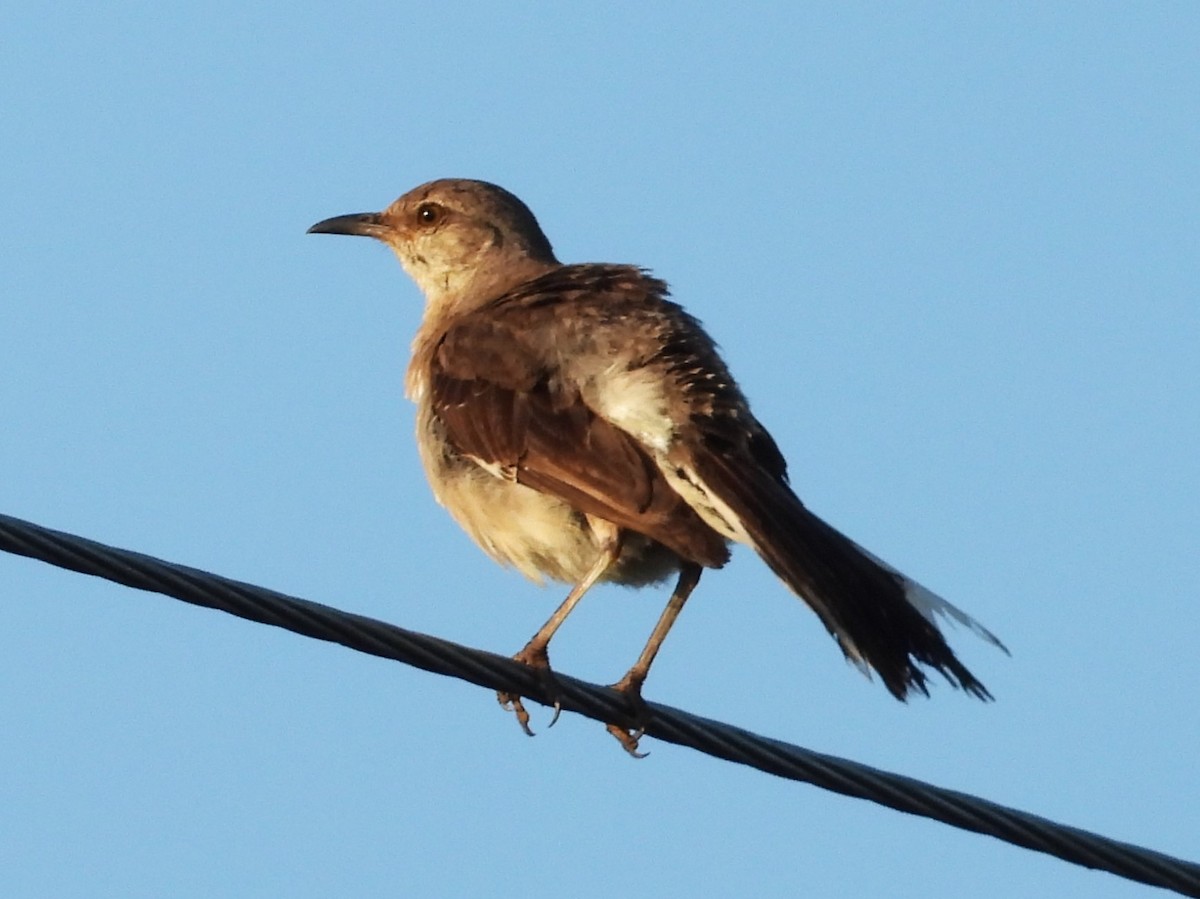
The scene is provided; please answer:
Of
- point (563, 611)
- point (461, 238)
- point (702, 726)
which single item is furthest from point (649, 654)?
point (461, 238)

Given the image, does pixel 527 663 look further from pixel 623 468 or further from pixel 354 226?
pixel 354 226

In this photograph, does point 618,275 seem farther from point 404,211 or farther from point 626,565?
point 404,211

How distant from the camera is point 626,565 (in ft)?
25.9

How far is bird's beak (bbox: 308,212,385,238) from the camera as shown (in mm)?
10914

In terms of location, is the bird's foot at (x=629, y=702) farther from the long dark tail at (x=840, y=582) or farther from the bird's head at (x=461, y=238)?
the bird's head at (x=461, y=238)

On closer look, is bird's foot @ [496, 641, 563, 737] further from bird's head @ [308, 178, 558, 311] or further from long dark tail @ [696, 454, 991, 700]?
bird's head @ [308, 178, 558, 311]

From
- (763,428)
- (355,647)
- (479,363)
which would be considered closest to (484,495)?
(479,363)

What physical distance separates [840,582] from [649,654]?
1209mm

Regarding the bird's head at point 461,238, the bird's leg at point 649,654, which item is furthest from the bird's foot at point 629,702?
the bird's head at point 461,238

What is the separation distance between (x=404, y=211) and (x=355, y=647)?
6.03 m

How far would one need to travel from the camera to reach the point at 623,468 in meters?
7.23

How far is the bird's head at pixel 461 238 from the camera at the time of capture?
33.7 feet

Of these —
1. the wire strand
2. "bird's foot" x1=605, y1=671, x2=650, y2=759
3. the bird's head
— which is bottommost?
the wire strand

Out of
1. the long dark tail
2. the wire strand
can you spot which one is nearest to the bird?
A: the long dark tail
